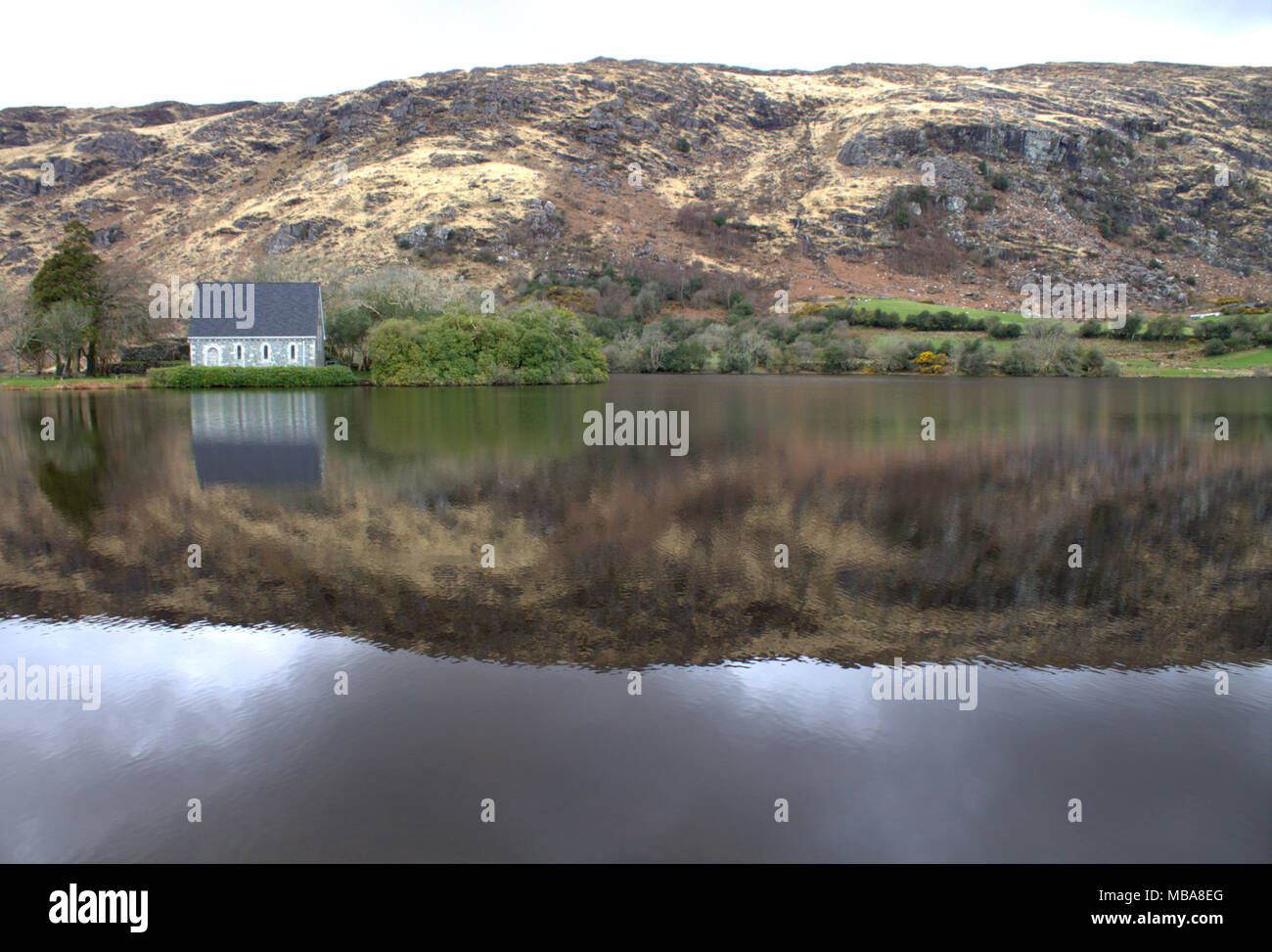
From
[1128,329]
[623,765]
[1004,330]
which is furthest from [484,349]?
[1128,329]

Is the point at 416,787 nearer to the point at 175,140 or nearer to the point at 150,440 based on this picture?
the point at 150,440

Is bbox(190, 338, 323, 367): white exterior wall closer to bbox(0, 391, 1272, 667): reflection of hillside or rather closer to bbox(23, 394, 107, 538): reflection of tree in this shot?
bbox(23, 394, 107, 538): reflection of tree

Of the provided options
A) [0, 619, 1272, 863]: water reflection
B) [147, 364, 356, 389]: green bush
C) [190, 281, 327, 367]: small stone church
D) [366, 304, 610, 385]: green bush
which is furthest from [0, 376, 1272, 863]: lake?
[190, 281, 327, 367]: small stone church

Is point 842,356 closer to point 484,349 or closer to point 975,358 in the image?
point 975,358

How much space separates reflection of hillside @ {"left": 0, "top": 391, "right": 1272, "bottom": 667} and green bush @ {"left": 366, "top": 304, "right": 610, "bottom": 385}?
140 feet

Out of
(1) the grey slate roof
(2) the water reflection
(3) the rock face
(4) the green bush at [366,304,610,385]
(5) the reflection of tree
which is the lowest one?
(2) the water reflection

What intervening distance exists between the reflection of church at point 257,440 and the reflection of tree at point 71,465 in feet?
7.20

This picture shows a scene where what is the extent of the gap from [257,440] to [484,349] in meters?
37.0

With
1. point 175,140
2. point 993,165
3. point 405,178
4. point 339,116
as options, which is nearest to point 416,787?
point 405,178

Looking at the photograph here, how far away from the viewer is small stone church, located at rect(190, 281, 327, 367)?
64.9 meters

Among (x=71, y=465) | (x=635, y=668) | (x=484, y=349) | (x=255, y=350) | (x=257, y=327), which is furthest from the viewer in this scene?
(x=255, y=350)

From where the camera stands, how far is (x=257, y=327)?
64875 mm

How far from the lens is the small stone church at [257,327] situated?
64875 mm
